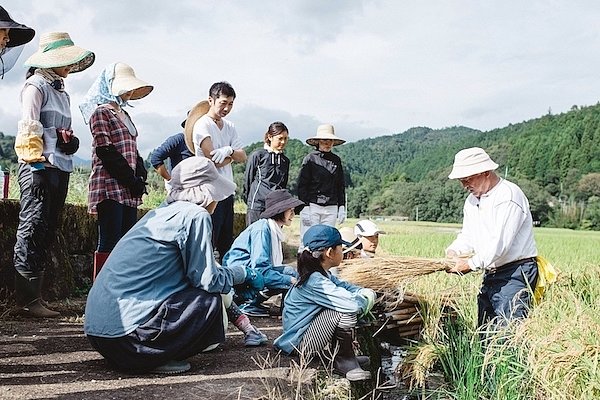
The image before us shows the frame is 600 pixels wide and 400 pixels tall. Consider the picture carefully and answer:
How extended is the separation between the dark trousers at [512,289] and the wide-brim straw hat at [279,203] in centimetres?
149

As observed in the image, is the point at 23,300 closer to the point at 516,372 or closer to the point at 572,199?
the point at 516,372

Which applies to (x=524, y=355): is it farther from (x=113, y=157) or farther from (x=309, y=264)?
(x=113, y=157)

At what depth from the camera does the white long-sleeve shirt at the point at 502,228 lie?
11.8 feet

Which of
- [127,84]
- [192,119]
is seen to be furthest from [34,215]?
[192,119]

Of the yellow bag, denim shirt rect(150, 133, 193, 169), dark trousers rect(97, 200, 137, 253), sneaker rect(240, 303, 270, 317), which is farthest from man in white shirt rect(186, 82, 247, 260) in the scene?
the yellow bag

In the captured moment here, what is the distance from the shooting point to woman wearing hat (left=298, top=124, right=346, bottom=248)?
630 cm

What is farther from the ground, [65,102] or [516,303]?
[65,102]

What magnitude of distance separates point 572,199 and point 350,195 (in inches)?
638

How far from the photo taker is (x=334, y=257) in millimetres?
3424

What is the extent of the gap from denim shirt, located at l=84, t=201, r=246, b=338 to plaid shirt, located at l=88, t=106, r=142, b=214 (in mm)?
1265

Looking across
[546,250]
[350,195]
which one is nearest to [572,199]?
[350,195]

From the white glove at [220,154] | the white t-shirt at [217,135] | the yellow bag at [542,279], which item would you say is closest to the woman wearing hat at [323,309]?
the yellow bag at [542,279]

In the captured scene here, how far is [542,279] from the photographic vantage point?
3727 millimetres

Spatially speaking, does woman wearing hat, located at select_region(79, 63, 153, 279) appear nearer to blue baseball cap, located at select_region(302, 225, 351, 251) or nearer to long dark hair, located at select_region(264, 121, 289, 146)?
blue baseball cap, located at select_region(302, 225, 351, 251)
